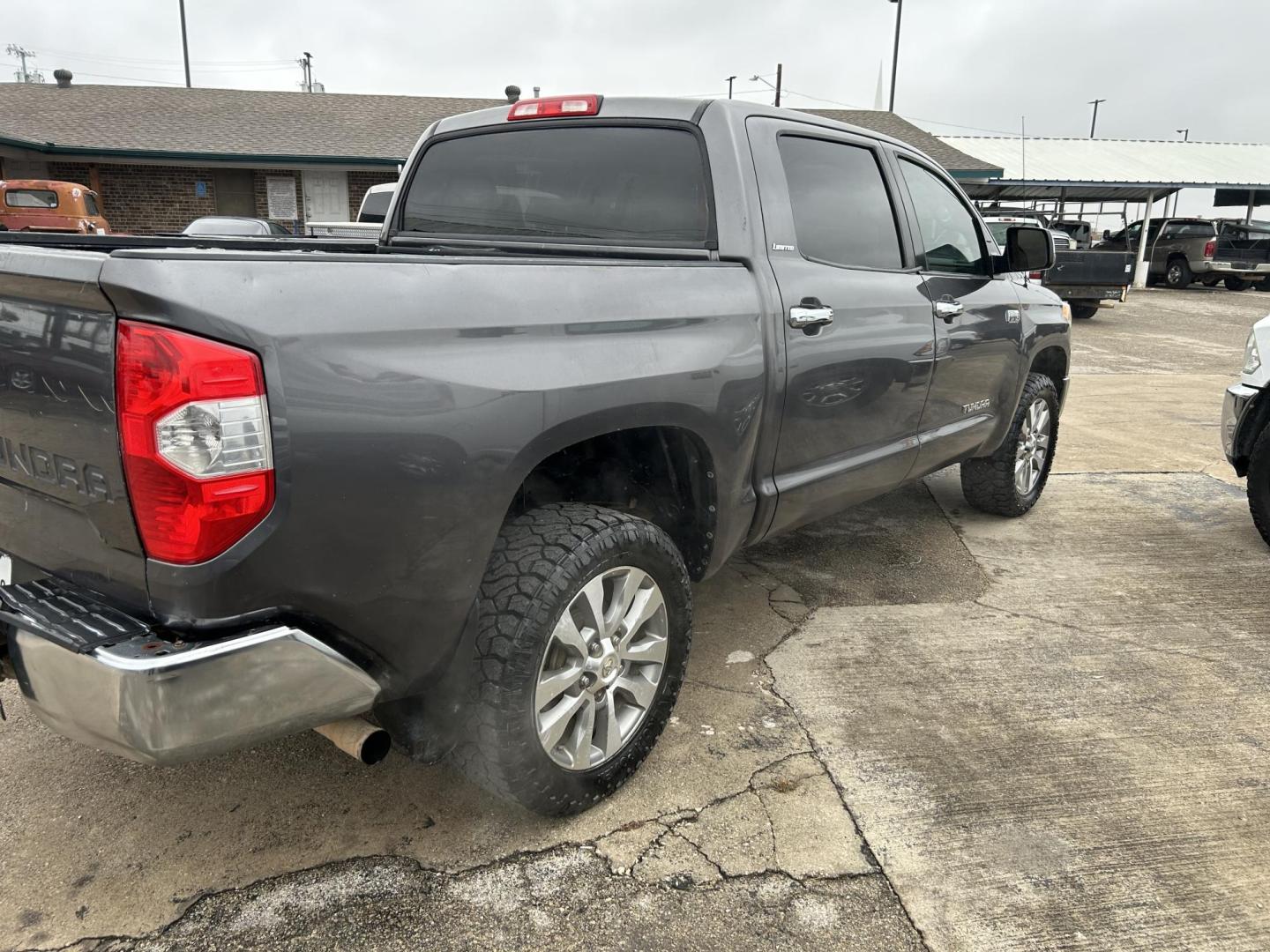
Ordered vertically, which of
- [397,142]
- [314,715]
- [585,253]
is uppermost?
[397,142]

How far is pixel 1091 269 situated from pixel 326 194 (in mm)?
16019

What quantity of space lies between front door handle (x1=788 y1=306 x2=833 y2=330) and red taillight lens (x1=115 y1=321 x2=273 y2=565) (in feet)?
5.73

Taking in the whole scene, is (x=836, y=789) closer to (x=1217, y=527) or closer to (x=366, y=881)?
(x=366, y=881)

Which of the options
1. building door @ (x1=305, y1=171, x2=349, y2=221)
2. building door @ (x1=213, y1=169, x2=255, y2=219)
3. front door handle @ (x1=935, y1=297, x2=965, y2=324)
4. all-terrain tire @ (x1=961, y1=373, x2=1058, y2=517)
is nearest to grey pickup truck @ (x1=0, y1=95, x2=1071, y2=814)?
front door handle @ (x1=935, y1=297, x2=965, y2=324)

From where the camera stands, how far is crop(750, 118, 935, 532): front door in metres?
3.04

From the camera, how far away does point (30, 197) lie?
1670cm

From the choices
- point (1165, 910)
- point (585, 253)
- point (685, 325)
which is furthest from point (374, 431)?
point (1165, 910)

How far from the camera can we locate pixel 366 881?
7.45ft

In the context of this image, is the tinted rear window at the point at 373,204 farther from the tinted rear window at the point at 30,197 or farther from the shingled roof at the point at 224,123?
the shingled roof at the point at 224,123

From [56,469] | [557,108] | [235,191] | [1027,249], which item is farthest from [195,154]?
[56,469]

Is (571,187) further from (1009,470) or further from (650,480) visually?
(1009,470)

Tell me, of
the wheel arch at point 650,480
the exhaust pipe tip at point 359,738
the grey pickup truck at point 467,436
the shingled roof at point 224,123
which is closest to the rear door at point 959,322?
A: the grey pickup truck at point 467,436

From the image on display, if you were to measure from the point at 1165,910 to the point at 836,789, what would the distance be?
83 centimetres

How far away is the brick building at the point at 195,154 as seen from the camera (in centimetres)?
1992
